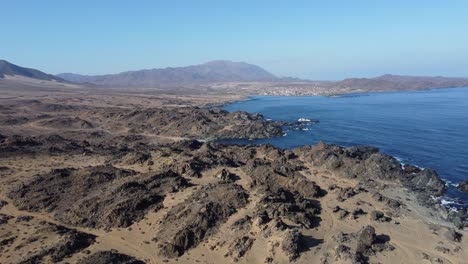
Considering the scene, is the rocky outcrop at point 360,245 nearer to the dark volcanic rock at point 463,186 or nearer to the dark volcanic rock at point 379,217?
the dark volcanic rock at point 379,217

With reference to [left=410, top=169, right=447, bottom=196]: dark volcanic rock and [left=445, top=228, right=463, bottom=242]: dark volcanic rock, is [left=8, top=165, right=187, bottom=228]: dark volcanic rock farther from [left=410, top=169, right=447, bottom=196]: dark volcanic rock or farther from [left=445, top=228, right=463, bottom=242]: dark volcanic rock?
[left=410, top=169, right=447, bottom=196]: dark volcanic rock

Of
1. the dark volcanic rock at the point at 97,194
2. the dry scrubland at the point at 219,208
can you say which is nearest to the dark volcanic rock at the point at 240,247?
the dry scrubland at the point at 219,208

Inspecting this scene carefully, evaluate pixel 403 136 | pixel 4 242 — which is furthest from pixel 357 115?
pixel 4 242

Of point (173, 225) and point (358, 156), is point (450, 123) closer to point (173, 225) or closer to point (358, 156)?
point (358, 156)

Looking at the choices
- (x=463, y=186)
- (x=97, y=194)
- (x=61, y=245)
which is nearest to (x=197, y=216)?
(x=61, y=245)

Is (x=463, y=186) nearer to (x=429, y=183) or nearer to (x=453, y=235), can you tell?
(x=429, y=183)

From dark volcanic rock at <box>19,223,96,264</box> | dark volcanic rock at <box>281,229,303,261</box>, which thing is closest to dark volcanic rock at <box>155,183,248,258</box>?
dark volcanic rock at <box>19,223,96,264</box>

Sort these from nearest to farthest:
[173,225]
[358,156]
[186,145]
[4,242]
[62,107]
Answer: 1. [4,242]
2. [173,225]
3. [358,156]
4. [186,145]
5. [62,107]
